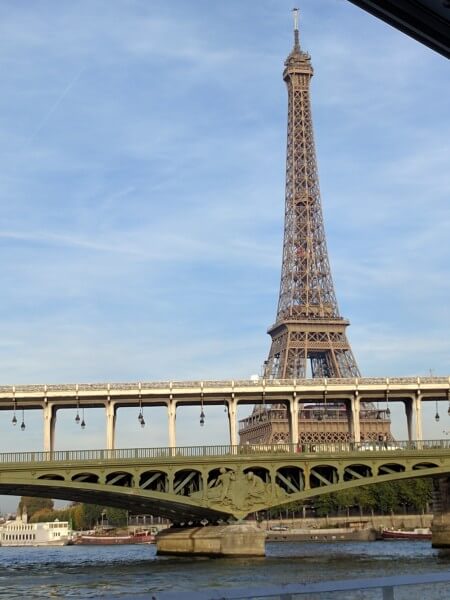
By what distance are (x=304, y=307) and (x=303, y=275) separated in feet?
25.9

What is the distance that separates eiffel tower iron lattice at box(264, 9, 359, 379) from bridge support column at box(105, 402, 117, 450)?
192 feet

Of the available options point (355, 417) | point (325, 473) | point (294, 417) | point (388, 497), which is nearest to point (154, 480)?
point (325, 473)

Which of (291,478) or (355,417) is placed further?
(355,417)

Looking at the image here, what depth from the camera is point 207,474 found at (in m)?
67.8

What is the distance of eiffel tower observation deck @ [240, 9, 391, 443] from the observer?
13375cm

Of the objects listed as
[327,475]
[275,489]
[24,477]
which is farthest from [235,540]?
[24,477]

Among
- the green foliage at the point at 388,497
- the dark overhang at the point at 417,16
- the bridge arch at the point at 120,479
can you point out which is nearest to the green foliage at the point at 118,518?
the green foliage at the point at 388,497

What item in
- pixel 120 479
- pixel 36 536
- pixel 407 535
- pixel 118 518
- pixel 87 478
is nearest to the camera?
pixel 120 479

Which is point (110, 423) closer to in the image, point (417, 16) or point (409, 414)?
point (409, 414)

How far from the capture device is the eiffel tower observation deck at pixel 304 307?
439 ft

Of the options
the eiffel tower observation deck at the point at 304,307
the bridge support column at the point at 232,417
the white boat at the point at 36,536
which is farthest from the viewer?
the white boat at the point at 36,536

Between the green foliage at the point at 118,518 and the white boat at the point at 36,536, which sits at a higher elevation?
the green foliage at the point at 118,518

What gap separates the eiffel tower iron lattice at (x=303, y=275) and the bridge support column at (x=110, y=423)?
58610 mm

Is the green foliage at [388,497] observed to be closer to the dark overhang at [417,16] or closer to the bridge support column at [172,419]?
the bridge support column at [172,419]
